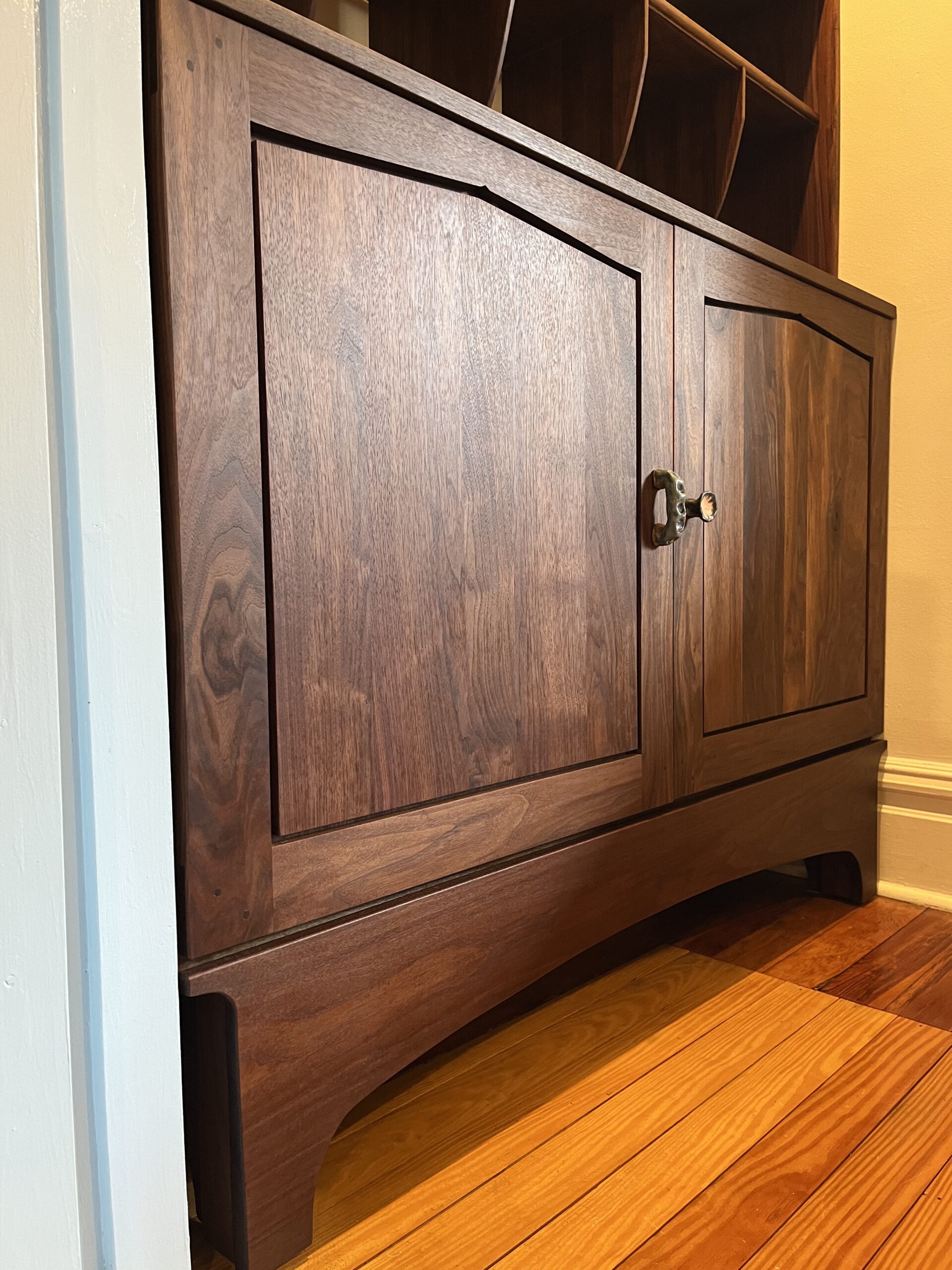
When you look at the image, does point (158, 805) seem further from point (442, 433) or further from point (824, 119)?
point (824, 119)

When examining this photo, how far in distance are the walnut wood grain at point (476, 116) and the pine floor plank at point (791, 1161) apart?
841 mm

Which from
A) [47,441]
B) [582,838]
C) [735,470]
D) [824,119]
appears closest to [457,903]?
[582,838]

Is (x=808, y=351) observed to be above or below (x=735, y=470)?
above

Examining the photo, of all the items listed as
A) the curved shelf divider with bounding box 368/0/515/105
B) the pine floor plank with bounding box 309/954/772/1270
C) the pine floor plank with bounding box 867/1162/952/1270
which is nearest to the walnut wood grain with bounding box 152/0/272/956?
the pine floor plank with bounding box 309/954/772/1270

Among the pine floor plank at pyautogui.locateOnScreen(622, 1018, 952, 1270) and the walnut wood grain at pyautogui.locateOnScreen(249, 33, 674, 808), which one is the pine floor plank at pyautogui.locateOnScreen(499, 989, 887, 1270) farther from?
the walnut wood grain at pyautogui.locateOnScreen(249, 33, 674, 808)

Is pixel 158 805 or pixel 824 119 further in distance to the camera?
pixel 824 119

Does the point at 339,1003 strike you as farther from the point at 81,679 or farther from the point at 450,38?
the point at 450,38

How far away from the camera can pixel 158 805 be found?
0.55 meters

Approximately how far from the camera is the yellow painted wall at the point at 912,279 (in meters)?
1.33

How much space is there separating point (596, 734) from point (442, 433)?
32cm

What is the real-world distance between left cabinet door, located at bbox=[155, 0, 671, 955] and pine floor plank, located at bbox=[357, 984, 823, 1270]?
0.24m

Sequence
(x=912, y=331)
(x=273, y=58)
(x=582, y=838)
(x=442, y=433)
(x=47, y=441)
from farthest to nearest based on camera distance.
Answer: (x=912, y=331)
(x=582, y=838)
(x=442, y=433)
(x=273, y=58)
(x=47, y=441)

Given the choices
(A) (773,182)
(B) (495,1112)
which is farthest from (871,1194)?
(A) (773,182)

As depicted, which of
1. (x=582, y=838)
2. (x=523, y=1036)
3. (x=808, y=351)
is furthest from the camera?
(x=808, y=351)
